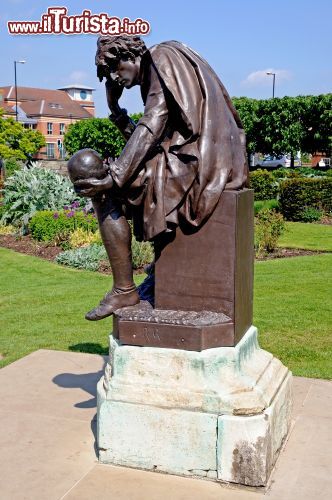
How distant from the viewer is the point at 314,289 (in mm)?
8898

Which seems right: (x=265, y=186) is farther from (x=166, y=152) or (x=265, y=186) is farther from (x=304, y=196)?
(x=166, y=152)

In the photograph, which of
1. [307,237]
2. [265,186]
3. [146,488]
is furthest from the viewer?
[265,186]

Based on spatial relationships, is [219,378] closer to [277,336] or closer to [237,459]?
[237,459]

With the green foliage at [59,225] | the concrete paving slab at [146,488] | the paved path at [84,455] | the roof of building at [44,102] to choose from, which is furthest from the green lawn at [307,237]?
the roof of building at [44,102]

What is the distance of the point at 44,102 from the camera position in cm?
7831

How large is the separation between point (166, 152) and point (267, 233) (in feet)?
29.1

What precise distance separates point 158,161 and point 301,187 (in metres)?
15.4

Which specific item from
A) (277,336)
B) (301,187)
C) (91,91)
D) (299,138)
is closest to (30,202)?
(301,187)

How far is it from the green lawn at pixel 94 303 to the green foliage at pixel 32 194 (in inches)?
142

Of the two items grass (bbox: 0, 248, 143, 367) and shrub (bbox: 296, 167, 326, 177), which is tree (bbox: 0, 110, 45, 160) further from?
grass (bbox: 0, 248, 143, 367)

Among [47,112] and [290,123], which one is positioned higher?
[47,112]

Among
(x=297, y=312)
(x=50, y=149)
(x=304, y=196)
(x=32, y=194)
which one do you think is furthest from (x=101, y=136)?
(x=50, y=149)

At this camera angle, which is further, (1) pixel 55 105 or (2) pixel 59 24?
(1) pixel 55 105

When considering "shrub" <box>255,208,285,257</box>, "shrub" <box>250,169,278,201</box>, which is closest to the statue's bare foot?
"shrub" <box>255,208,285,257</box>
